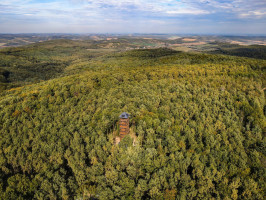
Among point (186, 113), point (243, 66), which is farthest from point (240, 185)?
point (243, 66)

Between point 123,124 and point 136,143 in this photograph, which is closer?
point 123,124

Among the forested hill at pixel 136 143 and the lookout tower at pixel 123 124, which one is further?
the lookout tower at pixel 123 124

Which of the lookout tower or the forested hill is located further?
the lookout tower

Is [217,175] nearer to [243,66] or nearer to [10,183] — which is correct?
[10,183]

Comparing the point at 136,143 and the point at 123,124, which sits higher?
the point at 123,124
